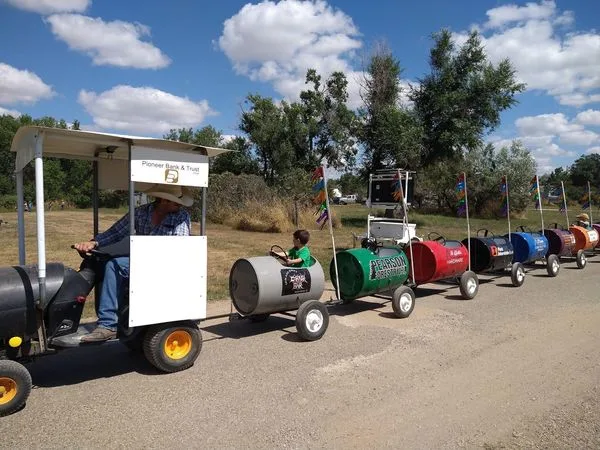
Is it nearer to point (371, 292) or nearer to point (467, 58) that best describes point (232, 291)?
point (371, 292)

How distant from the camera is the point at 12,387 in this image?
13.6 feet

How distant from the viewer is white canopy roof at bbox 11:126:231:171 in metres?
4.45

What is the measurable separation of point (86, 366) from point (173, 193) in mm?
2138

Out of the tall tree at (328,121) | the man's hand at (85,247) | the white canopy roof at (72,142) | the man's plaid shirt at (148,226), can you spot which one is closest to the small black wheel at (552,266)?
the white canopy roof at (72,142)

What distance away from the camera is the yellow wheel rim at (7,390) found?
13.4 feet

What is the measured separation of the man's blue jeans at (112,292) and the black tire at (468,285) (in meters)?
6.31

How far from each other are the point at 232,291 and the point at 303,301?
1.00 meters

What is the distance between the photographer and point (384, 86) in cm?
2712

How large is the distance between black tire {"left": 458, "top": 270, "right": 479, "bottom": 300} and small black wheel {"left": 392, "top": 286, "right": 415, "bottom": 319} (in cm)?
173

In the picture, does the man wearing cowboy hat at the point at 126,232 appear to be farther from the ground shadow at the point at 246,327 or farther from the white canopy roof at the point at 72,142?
the ground shadow at the point at 246,327

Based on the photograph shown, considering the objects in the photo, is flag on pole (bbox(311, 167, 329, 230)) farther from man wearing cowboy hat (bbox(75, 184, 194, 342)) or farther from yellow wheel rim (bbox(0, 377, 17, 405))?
yellow wheel rim (bbox(0, 377, 17, 405))

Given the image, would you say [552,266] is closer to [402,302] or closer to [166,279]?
[402,302]

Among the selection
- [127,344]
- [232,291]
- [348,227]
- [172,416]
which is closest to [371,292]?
[232,291]

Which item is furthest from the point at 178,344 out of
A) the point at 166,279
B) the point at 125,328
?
the point at 166,279
